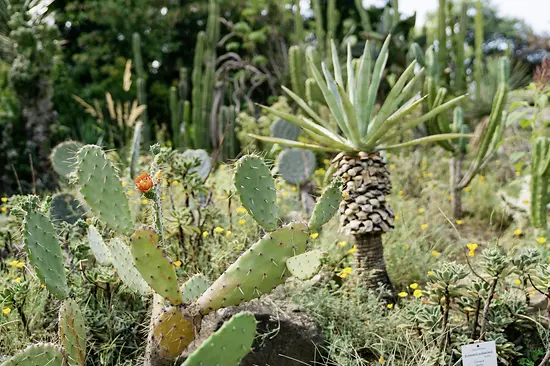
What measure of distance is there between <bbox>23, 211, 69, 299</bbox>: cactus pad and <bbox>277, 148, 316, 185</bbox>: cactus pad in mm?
2602

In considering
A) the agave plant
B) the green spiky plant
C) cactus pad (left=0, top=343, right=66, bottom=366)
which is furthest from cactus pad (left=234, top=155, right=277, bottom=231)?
cactus pad (left=0, top=343, right=66, bottom=366)

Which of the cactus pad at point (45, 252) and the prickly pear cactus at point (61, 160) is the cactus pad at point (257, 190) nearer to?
the cactus pad at point (45, 252)

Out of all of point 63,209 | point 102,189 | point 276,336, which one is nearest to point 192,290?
point 276,336

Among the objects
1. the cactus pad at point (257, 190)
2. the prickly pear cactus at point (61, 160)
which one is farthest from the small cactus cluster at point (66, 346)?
the prickly pear cactus at point (61, 160)

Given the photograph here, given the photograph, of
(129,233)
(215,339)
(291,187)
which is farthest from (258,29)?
(215,339)

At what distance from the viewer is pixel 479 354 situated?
2371mm

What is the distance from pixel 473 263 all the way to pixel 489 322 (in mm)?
1111

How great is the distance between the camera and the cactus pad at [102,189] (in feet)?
7.56

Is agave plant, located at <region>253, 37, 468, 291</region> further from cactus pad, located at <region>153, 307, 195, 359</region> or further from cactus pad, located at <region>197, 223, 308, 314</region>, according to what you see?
cactus pad, located at <region>153, 307, 195, 359</region>

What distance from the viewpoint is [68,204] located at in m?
3.83

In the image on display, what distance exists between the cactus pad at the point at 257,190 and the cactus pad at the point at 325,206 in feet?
0.59

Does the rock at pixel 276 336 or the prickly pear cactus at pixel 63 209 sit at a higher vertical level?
the prickly pear cactus at pixel 63 209

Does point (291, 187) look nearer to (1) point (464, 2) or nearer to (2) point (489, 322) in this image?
(2) point (489, 322)

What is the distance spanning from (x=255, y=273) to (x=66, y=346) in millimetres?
820
